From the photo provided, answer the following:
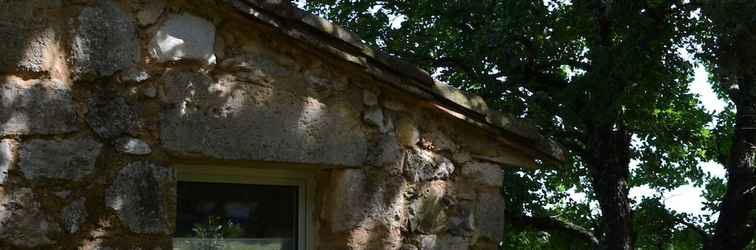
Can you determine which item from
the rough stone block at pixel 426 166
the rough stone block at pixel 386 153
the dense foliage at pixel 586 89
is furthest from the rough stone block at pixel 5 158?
the dense foliage at pixel 586 89

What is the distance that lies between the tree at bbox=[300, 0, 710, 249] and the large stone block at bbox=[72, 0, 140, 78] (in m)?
5.50

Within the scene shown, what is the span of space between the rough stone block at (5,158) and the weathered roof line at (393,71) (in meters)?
1.07

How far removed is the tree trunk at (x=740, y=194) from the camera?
9508 mm

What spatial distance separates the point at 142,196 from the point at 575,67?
7.40 metres

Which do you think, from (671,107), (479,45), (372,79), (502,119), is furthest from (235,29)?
(671,107)

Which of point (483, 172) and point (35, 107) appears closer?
point (35, 107)

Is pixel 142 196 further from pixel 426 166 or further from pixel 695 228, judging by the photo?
pixel 695 228

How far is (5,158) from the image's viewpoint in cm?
322

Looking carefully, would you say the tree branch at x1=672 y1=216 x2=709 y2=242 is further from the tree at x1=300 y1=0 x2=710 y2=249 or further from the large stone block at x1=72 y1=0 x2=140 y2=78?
the large stone block at x1=72 y1=0 x2=140 y2=78

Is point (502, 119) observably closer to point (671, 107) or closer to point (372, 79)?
point (372, 79)

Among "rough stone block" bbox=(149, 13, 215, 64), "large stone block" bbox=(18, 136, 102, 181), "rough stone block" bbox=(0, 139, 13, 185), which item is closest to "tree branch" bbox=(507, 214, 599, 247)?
"rough stone block" bbox=(149, 13, 215, 64)

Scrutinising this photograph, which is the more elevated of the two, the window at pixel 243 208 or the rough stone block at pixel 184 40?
the rough stone block at pixel 184 40

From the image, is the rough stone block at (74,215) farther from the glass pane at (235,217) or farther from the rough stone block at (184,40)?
the rough stone block at (184,40)

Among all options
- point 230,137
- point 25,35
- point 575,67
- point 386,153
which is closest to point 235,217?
point 230,137
